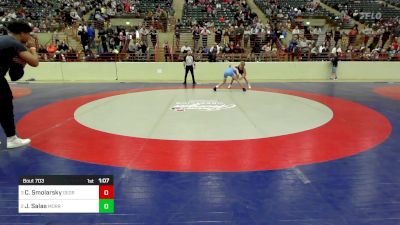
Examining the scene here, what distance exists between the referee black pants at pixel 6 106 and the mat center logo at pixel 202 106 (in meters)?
4.38

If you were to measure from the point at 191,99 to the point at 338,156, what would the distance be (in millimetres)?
6229

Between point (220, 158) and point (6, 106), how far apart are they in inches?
145

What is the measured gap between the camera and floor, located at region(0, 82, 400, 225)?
394 centimetres

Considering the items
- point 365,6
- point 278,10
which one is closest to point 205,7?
point 278,10

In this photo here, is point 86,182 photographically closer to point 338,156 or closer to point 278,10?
point 338,156

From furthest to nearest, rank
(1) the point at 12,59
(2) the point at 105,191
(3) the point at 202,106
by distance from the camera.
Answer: (3) the point at 202,106 → (1) the point at 12,59 → (2) the point at 105,191

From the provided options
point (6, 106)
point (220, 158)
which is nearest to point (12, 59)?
point (6, 106)

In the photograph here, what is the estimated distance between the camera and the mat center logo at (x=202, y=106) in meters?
9.66

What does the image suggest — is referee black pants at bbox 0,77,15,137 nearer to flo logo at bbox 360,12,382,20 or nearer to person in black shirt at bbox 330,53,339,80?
person in black shirt at bbox 330,53,339,80

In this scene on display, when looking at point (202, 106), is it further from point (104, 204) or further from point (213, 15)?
point (213, 15)

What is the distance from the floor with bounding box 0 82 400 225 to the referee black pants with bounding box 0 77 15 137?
440 mm

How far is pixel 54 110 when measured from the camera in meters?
9.65
